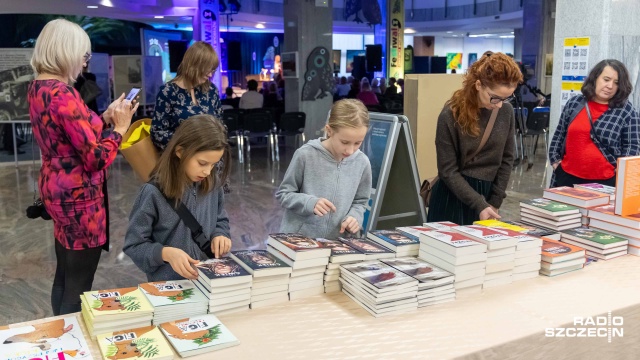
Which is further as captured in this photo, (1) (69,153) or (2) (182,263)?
(1) (69,153)

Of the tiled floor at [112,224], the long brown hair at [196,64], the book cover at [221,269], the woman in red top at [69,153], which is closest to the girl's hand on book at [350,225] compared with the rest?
the book cover at [221,269]

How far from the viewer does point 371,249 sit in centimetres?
208

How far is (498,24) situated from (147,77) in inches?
607

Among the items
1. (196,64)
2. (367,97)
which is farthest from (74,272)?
(367,97)

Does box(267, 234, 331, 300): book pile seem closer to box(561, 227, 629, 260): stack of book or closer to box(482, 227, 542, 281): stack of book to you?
box(482, 227, 542, 281): stack of book

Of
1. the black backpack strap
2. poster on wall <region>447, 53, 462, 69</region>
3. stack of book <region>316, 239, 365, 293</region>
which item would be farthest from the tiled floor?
poster on wall <region>447, 53, 462, 69</region>

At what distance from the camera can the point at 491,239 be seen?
2006 millimetres

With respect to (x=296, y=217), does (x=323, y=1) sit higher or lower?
higher

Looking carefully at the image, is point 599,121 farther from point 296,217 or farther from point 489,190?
point 296,217

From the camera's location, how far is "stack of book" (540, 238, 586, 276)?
2.13m

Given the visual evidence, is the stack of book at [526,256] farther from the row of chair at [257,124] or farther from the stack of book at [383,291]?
the row of chair at [257,124]

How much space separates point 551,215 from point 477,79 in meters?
0.72

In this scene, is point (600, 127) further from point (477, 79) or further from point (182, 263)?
point (182, 263)

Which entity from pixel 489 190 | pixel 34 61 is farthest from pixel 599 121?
pixel 34 61
